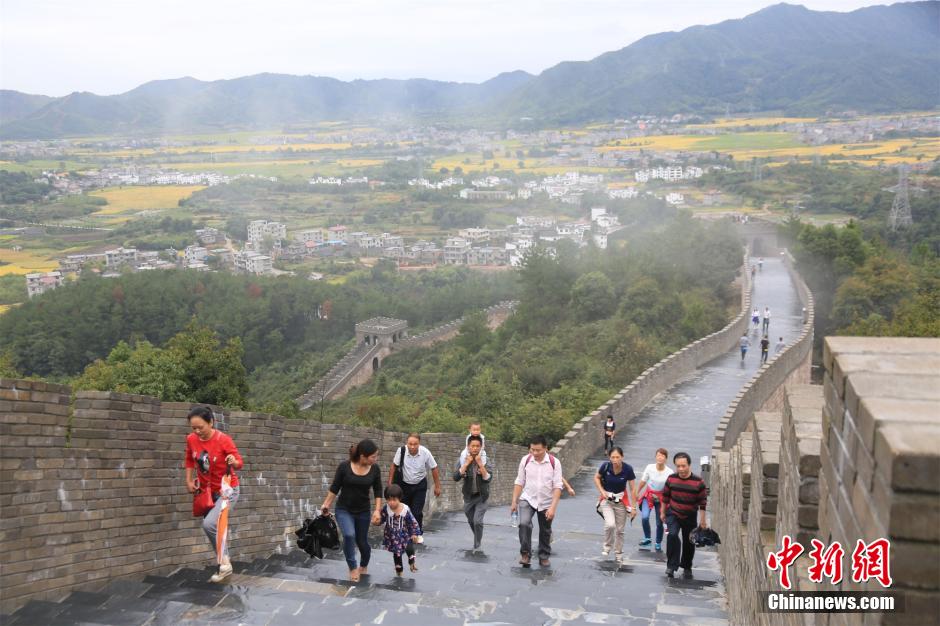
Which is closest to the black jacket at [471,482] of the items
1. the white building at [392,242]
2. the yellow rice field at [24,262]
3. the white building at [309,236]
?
the yellow rice field at [24,262]

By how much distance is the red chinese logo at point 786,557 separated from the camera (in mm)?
2982

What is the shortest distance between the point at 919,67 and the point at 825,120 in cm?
2387

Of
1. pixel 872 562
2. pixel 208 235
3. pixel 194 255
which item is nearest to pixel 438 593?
pixel 872 562

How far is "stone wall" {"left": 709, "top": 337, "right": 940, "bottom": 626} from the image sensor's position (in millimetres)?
1906

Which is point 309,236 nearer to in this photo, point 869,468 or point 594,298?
point 594,298

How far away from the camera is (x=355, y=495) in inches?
259

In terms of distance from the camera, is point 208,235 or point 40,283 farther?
point 208,235

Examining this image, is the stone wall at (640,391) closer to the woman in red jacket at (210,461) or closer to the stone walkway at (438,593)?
the stone walkway at (438,593)

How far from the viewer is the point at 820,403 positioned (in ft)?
11.3

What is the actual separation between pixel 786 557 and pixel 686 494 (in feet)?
14.3

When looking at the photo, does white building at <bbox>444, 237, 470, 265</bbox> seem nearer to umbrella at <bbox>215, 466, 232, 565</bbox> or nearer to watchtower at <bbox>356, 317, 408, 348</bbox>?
watchtower at <bbox>356, 317, 408, 348</bbox>

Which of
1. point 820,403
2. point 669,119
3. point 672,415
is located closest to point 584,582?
point 820,403

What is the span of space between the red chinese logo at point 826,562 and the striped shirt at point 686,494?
15.0 feet

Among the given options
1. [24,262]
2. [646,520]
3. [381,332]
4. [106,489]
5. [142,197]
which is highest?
[106,489]
